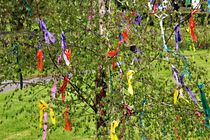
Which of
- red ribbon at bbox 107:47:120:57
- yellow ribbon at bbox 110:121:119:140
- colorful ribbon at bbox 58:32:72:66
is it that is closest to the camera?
yellow ribbon at bbox 110:121:119:140

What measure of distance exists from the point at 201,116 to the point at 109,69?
0.69 meters

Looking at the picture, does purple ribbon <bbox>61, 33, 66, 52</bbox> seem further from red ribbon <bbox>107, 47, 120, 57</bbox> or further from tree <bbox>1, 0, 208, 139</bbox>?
red ribbon <bbox>107, 47, 120, 57</bbox>

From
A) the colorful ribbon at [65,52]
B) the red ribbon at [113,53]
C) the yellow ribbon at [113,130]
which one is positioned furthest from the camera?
the colorful ribbon at [65,52]

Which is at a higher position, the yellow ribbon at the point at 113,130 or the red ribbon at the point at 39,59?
the red ribbon at the point at 39,59

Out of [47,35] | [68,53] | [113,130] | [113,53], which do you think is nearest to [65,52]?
[68,53]

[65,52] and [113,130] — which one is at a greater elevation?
[65,52]

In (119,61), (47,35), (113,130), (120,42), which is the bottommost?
(113,130)

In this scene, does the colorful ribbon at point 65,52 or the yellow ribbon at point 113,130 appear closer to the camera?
the yellow ribbon at point 113,130

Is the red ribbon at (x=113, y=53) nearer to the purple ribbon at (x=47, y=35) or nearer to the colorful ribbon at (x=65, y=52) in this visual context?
the colorful ribbon at (x=65, y=52)

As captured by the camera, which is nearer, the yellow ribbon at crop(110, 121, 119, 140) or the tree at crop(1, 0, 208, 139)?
the yellow ribbon at crop(110, 121, 119, 140)

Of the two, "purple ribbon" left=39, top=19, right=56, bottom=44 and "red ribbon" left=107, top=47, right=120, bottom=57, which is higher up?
"purple ribbon" left=39, top=19, right=56, bottom=44

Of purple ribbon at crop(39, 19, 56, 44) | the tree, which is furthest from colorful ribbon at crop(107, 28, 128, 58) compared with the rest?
purple ribbon at crop(39, 19, 56, 44)

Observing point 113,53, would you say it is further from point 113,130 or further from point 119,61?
point 113,130

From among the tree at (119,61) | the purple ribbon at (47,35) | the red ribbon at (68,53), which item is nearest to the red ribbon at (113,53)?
the tree at (119,61)
